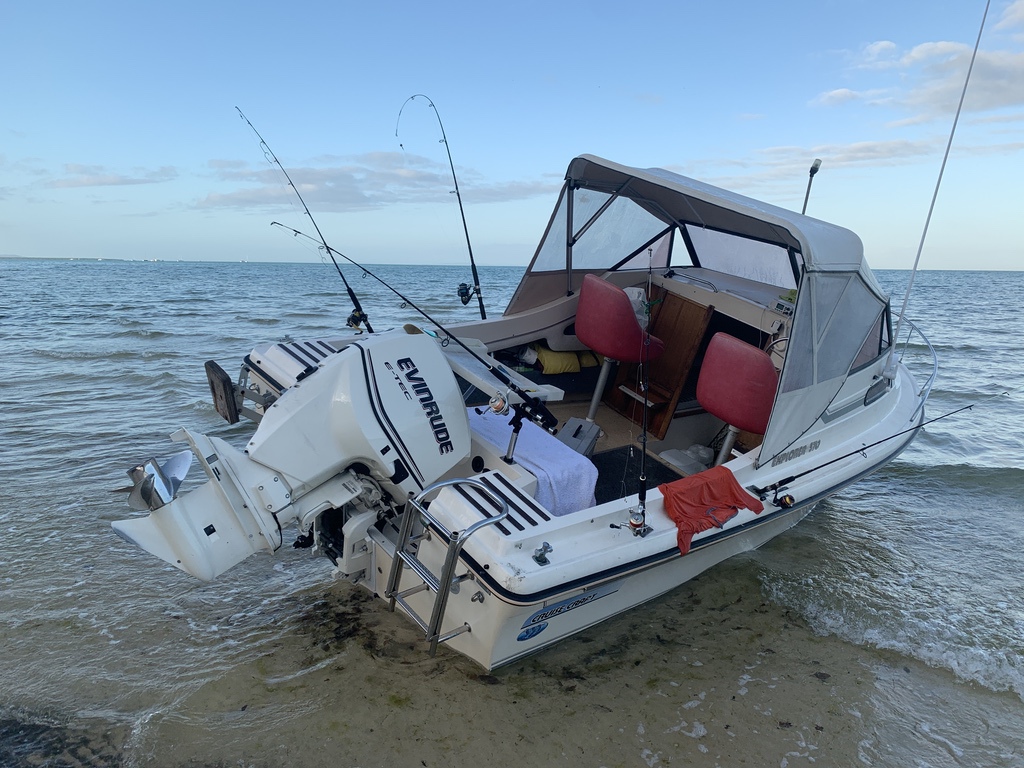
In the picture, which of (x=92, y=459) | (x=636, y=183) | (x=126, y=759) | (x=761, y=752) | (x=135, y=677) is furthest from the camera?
(x=92, y=459)

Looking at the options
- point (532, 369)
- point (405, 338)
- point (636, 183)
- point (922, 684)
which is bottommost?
point (922, 684)

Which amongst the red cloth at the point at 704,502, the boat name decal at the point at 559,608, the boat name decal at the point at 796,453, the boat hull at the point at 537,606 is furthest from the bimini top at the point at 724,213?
the boat name decal at the point at 559,608

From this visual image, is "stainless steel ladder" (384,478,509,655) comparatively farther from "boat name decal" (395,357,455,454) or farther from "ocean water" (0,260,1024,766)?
"ocean water" (0,260,1024,766)

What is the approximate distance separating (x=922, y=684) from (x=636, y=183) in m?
3.81

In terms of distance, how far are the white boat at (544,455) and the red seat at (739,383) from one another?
1 cm

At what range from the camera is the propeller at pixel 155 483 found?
2.39 m

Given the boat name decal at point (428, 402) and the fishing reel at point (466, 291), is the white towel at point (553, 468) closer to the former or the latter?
the boat name decal at point (428, 402)

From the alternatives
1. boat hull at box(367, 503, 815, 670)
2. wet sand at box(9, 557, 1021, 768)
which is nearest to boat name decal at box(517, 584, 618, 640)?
boat hull at box(367, 503, 815, 670)

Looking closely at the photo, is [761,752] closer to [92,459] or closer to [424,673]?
[424,673]

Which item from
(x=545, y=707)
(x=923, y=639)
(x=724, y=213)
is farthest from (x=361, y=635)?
(x=724, y=213)

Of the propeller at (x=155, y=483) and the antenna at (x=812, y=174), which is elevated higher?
the antenna at (x=812, y=174)

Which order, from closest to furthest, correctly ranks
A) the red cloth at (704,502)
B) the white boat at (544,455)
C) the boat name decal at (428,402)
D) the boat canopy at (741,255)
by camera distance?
the white boat at (544,455), the boat name decal at (428,402), the red cloth at (704,502), the boat canopy at (741,255)

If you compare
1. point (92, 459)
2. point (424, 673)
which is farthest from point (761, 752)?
point (92, 459)

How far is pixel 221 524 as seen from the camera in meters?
2.56
